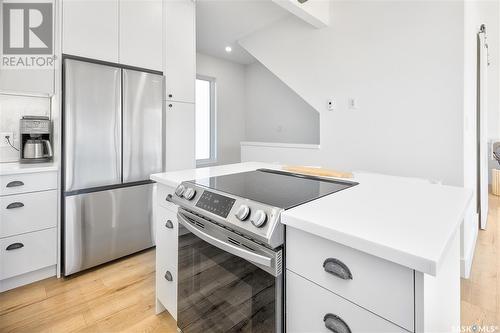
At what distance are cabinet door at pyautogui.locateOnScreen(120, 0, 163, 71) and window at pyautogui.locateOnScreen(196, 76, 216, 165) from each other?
80.3 inches

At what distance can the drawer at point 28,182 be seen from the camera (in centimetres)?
182

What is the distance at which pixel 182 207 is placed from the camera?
1.31m

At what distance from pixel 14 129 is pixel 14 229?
1.00 meters

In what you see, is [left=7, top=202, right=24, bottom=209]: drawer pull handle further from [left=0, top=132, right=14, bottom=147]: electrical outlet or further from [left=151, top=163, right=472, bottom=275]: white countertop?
[left=151, top=163, right=472, bottom=275]: white countertop

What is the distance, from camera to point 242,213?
36.9 inches

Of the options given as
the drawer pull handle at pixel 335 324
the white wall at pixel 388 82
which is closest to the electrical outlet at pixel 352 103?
the white wall at pixel 388 82

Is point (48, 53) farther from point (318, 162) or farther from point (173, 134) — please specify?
point (318, 162)

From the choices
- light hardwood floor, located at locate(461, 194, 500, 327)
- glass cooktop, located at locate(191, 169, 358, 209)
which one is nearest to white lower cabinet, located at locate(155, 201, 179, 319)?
glass cooktop, located at locate(191, 169, 358, 209)

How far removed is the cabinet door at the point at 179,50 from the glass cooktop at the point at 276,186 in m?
1.58

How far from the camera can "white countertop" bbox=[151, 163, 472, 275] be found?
0.59 metres

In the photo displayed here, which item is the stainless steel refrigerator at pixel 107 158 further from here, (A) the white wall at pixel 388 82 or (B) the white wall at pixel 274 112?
(B) the white wall at pixel 274 112

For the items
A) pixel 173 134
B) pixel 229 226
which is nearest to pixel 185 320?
pixel 229 226

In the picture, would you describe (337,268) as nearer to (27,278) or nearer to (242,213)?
(242,213)

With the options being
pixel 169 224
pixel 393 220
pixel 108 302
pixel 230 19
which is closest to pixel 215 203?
pixel 169 224
